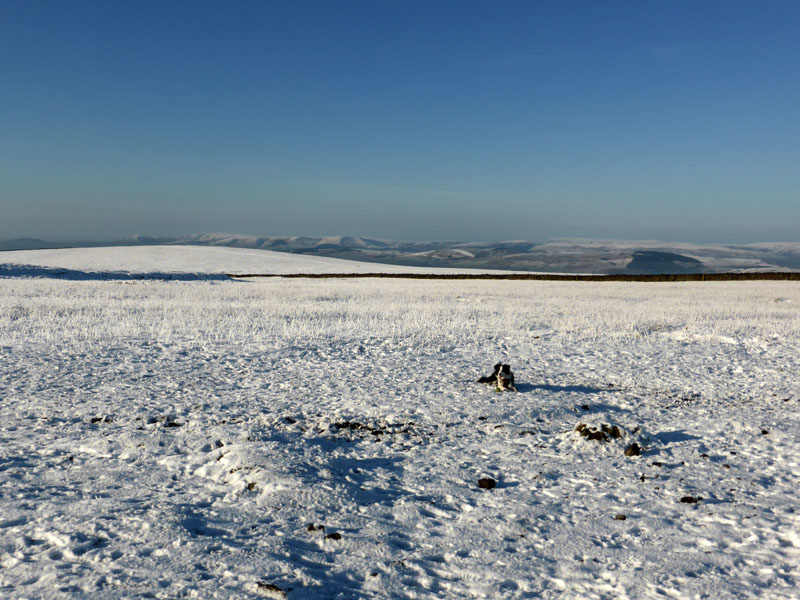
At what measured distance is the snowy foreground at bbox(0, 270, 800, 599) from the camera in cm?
517

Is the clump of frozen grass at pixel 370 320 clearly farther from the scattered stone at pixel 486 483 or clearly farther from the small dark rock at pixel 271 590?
the small dark rock at pixel 271 590

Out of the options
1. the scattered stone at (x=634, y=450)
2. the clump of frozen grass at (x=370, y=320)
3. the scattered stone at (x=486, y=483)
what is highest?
the clump of frozen grass at (x=370, y=320)

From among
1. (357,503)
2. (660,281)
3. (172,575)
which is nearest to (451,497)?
(357,503)

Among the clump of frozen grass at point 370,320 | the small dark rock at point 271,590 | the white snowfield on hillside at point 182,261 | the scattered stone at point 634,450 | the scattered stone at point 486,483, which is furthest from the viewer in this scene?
the white snowfield on hillside at point 182,261

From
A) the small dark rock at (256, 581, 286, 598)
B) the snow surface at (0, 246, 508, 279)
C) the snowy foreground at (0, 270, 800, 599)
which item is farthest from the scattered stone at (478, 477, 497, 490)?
the snow surface at (0, 246, 508, 279)

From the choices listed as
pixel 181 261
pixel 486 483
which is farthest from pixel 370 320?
pixel 181 261

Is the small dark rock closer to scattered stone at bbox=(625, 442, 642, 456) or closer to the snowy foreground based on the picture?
the snowy foreground

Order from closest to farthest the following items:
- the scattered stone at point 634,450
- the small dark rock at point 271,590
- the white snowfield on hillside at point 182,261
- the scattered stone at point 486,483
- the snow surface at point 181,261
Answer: the small dark rock at point 271,590 → the scattered stone at point 486,483 → the scattered stone at point 634,450 → the snow surface at point 181,261 → the white snowfield on hillside at point 182,261

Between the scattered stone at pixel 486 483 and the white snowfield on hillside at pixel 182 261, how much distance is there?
237ft

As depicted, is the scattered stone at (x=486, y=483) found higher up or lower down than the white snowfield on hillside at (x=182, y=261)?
lower down

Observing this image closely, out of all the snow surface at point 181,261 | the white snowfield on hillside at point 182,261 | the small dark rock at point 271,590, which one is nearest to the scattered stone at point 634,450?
the small dark rock at point 271,590

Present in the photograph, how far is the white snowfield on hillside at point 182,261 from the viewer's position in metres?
81.4

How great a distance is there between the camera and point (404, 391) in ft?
39.3

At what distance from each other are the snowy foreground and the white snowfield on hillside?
6562cm
